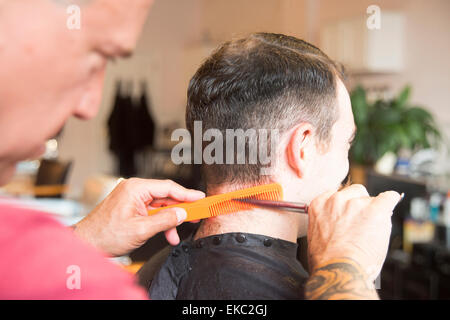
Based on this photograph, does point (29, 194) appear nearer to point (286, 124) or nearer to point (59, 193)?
point (59, 193)

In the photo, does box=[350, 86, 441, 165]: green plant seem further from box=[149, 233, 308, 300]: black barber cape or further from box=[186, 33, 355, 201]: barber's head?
box=[149, 233, 308, 300]: black barber cape

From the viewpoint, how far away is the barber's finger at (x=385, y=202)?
30.2 inches

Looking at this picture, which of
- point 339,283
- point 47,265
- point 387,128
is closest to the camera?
point 47,265

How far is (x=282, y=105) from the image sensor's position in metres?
0.91

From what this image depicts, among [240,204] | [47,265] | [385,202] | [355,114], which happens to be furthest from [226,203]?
[355,114]

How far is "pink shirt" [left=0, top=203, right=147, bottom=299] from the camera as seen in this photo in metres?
A: 0.36

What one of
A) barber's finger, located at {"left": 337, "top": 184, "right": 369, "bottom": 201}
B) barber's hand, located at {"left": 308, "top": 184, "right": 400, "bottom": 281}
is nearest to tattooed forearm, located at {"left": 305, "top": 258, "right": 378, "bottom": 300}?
barber's hand, located at {"left": 308, "top": 184, "right": 400, "bottom": 281}

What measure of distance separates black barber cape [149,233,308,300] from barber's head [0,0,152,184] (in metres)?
0.44

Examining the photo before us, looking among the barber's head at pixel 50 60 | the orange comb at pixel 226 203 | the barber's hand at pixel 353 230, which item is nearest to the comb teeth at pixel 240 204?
the orange comb at pixel 226 203

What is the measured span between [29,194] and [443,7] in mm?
3866

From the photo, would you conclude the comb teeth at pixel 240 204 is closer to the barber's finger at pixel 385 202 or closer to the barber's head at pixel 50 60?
the barber's finger at pixel 385 202

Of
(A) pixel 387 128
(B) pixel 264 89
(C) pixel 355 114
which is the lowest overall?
(A) pixel 387 128

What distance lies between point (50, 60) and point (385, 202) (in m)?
0.55

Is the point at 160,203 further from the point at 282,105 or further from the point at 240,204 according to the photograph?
the point at 282,105
